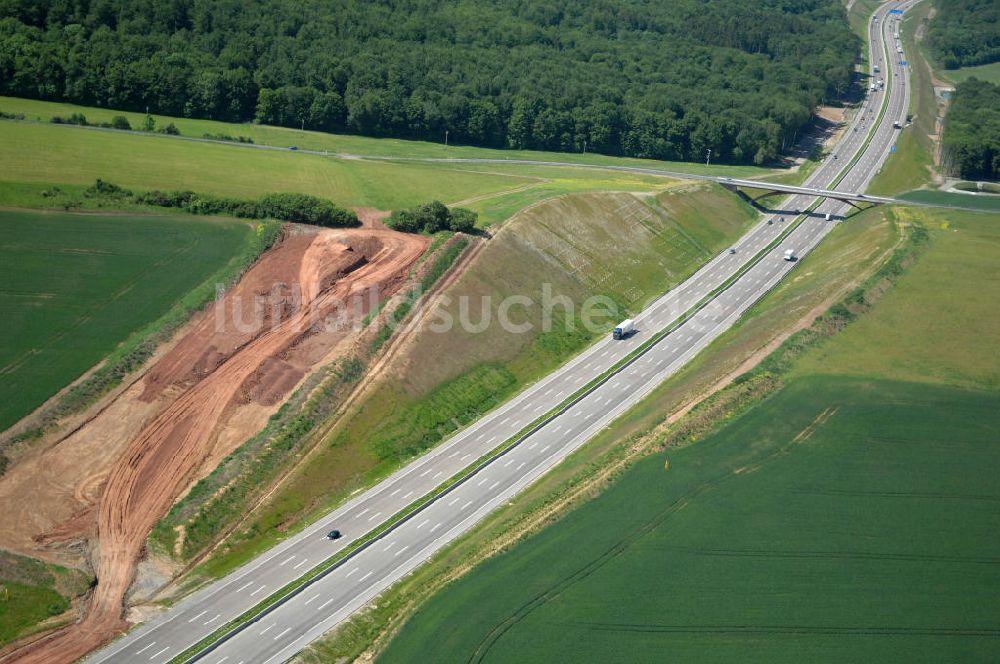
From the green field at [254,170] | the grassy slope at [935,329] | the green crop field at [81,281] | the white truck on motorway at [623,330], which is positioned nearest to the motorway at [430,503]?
the white truck on motorway at [623,330]

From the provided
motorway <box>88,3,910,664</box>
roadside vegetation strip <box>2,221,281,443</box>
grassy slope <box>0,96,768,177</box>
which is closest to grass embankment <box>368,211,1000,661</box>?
motorway <box>88,3,910,664</box>

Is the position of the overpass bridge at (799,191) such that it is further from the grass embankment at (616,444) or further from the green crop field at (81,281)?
the green crop field at (81,281)

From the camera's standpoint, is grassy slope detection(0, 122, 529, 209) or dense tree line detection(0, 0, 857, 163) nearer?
grassy slope detection(0, 122, 529, 209)

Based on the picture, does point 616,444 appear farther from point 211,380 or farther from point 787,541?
point 211,380

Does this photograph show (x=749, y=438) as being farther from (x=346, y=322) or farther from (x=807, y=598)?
(x=346, y=322)

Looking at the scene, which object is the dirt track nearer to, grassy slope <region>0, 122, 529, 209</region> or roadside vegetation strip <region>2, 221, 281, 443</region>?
roadside vegetation strip <region>2, 221, 281, 443</region>

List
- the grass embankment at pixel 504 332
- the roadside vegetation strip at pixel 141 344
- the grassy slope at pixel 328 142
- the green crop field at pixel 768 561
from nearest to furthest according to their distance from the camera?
the green crop field at pixel 768 561
the roadside vegetation strip at pixel 141 344
the grass embankment at pixel 504 332
the grassy slope at pixel 328 142
